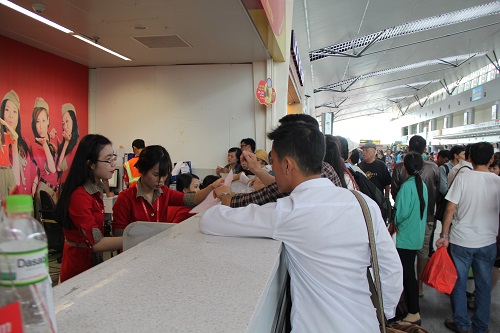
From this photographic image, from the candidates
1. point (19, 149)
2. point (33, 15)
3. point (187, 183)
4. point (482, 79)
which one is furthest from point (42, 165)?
point (482, 79)

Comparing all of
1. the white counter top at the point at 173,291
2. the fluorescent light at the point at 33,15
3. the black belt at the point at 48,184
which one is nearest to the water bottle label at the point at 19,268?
the white counter top at the point at 173,291

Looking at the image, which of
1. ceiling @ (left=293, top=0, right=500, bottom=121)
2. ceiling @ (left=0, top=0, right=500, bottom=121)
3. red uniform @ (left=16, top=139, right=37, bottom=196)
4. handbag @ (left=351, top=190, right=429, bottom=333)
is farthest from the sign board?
handbag @ (left=351, top=190, right=429, bottom=333)

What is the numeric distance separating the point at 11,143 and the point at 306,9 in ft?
20.0

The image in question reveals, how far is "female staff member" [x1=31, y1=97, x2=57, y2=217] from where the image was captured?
578 cm

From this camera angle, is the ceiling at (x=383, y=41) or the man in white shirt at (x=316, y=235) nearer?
the man in white shirt at (x=316, y=235)

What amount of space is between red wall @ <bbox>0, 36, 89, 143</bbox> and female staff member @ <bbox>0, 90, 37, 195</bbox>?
9cm

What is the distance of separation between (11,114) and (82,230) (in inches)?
181

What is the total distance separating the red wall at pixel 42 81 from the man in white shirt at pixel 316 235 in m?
5.42

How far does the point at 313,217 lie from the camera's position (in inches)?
48.9

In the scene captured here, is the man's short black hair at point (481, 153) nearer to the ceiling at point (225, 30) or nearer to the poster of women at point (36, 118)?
the ceiling at point (225, 30)

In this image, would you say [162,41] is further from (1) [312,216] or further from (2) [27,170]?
(1) [312,216]

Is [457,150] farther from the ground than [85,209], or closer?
farther from the ground

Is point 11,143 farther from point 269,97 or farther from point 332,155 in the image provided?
point 332,155

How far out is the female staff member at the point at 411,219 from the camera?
328 centimetres
